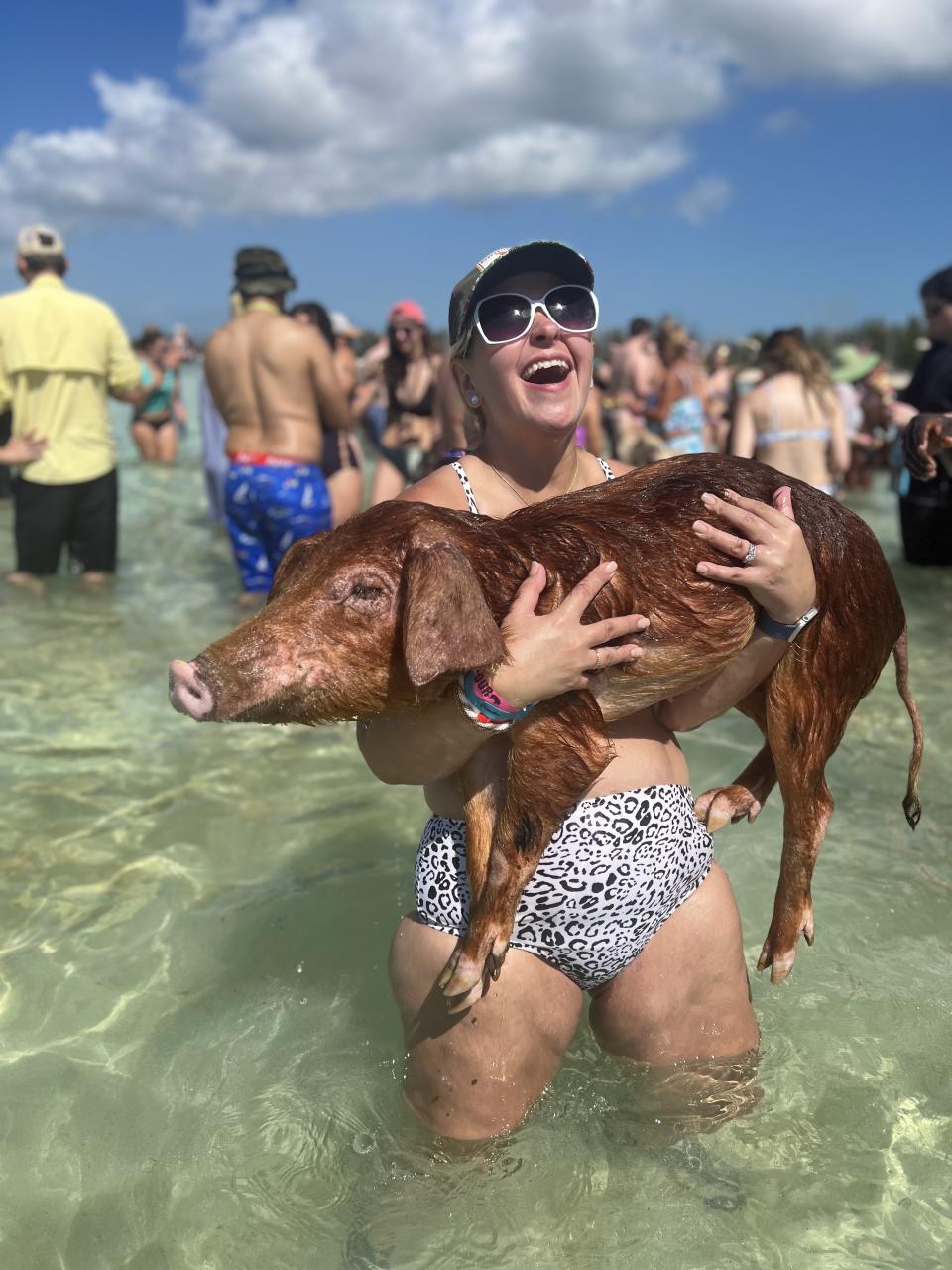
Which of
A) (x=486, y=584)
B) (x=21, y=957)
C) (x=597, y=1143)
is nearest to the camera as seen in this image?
(x=486, y=584)

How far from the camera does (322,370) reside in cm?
675

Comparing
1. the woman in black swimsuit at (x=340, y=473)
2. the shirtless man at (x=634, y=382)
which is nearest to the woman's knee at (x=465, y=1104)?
the woman in black swimsuit at (x=340, y=473)

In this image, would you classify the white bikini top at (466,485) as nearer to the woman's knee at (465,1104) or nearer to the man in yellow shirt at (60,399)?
the woman's knee at (465,1104)

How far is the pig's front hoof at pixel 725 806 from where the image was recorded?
2.71 metres

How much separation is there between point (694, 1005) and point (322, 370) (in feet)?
16.9

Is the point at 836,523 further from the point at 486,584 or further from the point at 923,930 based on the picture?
the point at 923,930

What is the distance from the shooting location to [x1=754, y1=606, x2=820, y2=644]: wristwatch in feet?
7.50

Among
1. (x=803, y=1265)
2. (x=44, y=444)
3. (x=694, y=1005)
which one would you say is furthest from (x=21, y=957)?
(x=44, y=444)

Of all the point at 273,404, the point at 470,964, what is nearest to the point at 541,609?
the point at 470,964

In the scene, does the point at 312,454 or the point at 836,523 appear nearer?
the point at 836,523

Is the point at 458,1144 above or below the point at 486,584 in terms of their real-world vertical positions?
below

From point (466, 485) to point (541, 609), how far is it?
52cm

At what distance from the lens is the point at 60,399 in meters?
7.97


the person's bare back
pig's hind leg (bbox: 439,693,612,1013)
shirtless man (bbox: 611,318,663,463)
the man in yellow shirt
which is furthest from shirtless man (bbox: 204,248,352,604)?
shirtless man (bbox: 611,318,663,463)
